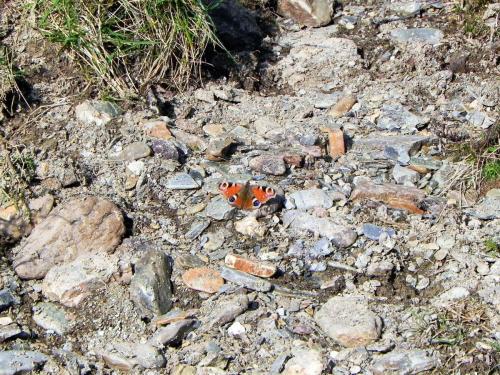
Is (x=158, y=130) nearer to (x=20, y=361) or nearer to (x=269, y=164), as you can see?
(x=269, y=164)

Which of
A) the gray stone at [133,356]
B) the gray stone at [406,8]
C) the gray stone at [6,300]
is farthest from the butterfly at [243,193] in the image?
the gray stone at [406,8]

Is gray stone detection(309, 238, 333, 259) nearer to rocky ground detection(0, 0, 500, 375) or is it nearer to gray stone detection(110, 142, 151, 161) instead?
rocky ground detection(0, 0, 500, 375)

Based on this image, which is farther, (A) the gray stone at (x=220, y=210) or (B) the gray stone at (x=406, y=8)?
(B) the gray stone at (x=406, y=8)

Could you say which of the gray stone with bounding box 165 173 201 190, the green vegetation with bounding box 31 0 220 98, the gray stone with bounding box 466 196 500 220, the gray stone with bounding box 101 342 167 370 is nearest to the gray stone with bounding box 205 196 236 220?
the gray stone with bounding box 165 173 201 190

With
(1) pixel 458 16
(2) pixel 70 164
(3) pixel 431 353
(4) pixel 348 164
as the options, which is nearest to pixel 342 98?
(4) pixel 348 164

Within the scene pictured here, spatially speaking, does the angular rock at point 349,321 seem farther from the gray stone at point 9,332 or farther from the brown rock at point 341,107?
the brown rock at point 341,107
